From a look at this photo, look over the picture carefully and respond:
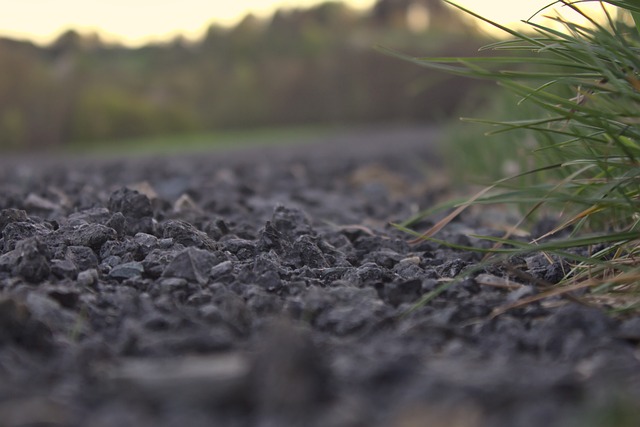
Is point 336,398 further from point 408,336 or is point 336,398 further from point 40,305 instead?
point 40,305

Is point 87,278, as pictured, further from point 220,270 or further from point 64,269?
point 220,270

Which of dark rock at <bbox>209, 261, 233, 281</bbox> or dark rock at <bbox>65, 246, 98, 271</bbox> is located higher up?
dark rock at <bbox>65, 246, 98, 271</bbox>

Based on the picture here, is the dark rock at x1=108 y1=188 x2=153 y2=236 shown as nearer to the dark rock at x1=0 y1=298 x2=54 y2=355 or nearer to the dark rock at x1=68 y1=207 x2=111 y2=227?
the dark rock at x1=68 y1=207 x2=111 y2=227

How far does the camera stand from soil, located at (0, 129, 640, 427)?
42.2 inches

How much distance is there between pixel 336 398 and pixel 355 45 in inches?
740

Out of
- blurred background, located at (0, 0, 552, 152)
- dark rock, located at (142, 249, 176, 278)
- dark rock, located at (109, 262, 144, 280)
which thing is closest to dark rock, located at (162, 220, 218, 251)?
dark rock, located at (142, 249, 176, 278)

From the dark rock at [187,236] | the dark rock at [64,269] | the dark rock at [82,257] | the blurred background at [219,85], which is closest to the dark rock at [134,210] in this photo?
the dark rock at [187,236]

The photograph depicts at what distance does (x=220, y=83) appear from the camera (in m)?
19.0

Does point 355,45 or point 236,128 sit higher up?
point 355,45

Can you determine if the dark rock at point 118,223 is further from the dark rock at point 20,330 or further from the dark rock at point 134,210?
the dark rock at point 20,330

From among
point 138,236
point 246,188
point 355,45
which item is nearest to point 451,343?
point 138,236

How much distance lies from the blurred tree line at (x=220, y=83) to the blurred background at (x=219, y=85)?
0.03m

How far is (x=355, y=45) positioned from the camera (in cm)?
1931

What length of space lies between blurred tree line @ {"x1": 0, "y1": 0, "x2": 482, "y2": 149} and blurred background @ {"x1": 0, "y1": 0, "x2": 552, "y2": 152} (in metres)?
0.03
